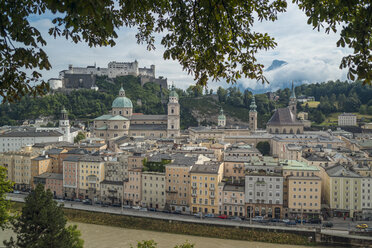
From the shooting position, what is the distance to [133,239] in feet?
70.8

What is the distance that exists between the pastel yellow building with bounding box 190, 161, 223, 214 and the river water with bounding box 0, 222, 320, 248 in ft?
12.6

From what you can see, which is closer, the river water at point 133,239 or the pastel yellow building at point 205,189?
the river water at point 133,239

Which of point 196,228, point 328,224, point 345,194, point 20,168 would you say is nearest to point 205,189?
point 196,228

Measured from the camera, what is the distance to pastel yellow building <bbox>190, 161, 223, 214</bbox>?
2542cm

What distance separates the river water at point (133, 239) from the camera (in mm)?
20406

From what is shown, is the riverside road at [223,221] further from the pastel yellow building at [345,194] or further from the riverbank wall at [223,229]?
the pastel yellow building at [345,194]

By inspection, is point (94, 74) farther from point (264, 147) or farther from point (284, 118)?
point (264, 147)

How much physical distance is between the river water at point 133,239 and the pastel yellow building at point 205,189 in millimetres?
3827

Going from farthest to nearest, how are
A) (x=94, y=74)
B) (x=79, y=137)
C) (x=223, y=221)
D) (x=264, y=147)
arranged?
(x=94, y=74) → (x=79, y=137) → (x=264, y=147) → (x=223, y=221)

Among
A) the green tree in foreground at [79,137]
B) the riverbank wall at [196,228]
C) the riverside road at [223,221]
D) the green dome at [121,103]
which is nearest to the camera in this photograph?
the riverbank wall at [196,228]

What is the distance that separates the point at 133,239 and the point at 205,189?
7.31m

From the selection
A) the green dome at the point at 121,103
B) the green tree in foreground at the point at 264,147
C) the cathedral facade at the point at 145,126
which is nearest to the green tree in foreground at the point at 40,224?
the green tree in foreground at the point at 264,147

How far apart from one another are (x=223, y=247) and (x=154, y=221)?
6482 mm

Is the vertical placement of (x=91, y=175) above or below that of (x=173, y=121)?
below
